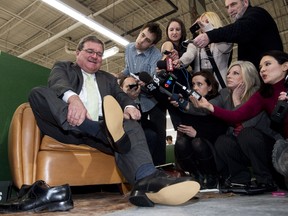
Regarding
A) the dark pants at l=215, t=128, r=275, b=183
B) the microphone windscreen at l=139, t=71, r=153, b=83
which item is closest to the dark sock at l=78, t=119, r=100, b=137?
the microphone windscreen at l=139, t=71, r=153, b=83

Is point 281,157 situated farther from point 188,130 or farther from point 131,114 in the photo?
point 131,114

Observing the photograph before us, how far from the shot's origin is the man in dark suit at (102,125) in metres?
1.26

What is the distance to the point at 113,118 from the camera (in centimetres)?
134

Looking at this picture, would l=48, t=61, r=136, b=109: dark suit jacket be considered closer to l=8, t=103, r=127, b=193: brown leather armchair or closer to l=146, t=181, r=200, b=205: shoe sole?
l=8, t=103, r=127, b=193: brown leather armchair

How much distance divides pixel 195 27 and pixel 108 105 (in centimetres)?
140

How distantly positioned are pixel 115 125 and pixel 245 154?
40.8 inches

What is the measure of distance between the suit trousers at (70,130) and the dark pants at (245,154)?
2.49 ft

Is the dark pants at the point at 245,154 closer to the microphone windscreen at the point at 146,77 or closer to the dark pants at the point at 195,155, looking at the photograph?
the dark pants at the point at 195,155

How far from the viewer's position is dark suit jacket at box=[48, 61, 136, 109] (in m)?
1.57

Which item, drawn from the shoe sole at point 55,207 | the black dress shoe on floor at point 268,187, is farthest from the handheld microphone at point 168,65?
the shoe sole at point 55,207

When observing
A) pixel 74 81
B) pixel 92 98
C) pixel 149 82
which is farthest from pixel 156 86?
pixel 74 81

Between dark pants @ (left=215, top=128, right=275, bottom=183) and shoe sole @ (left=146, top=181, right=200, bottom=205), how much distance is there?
0.78 meters

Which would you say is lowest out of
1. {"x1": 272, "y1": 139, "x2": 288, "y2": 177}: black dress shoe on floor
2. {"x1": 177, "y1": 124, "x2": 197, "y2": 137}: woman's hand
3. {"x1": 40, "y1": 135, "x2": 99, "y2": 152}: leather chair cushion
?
{"x1": 272, "y1": 139, "x2": 288, "y2": 177}: black dress shoe on floor

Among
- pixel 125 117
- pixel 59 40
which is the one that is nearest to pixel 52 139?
pixel 125 117
